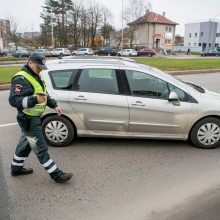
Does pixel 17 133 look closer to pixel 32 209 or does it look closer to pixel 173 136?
pixel 32 209

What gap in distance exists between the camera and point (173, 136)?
4621 millimetres

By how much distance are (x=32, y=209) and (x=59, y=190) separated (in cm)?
46

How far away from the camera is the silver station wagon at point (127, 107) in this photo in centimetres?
448

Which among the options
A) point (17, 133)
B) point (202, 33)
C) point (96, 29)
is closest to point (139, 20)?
point (96, 29)

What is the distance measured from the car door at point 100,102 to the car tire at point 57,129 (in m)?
0.27

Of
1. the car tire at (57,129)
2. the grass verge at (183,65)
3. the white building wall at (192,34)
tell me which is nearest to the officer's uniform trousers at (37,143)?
the car tire at (57,129)

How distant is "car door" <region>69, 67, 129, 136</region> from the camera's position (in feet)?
14.8

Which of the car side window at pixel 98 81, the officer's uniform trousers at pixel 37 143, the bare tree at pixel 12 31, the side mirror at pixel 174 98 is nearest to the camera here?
the officer's uniform trousers at pixel 37 143

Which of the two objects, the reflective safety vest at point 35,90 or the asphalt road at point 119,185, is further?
the reflective safety vest at point 35,90

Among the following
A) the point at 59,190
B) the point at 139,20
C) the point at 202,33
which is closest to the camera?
the point at 59,190

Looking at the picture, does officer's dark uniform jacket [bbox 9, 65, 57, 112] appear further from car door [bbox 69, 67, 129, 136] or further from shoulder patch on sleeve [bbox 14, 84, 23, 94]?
car door [bbox 69, 67, 129, 136]

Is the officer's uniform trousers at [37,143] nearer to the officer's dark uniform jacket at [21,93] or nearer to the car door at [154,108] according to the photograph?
the officer's dark uniform jacket at [21,93]

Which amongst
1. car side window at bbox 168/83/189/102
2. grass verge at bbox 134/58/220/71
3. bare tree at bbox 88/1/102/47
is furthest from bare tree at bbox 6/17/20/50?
car side window at bbox 168/83/189/102

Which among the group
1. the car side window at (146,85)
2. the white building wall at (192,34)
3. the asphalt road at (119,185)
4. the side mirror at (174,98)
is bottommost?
the asphalt road at (119,185)
